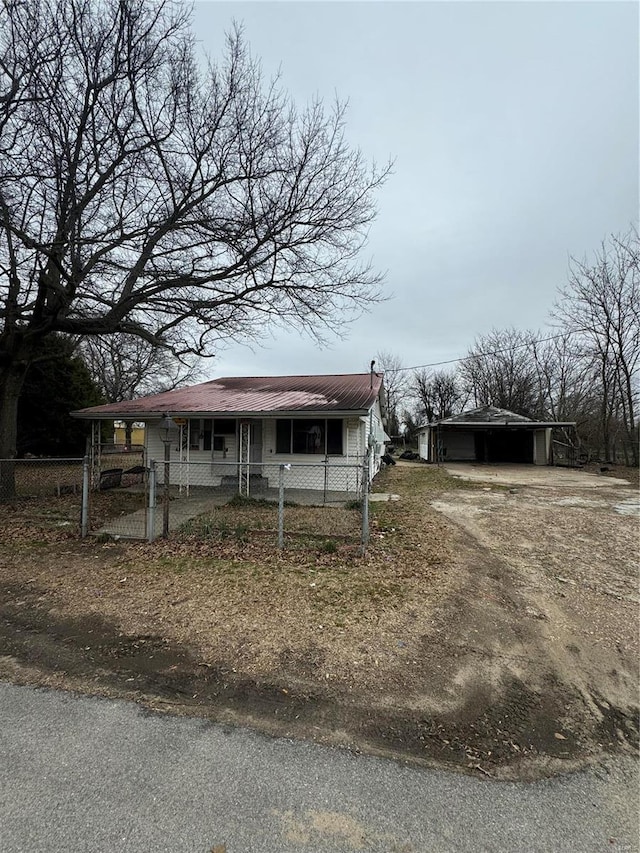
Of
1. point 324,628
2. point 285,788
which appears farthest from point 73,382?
point 285,788

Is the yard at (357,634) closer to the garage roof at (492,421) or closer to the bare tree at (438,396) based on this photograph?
the garage roof at (492,421)

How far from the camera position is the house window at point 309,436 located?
12016 millimetres

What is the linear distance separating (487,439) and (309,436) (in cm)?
1907

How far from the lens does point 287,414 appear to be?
1091 cm

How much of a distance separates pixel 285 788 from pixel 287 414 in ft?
30.1

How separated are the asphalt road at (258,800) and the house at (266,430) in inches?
341

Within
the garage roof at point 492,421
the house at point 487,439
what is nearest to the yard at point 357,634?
the garage roof at point 492,421

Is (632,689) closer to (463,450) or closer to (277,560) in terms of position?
(277,560)

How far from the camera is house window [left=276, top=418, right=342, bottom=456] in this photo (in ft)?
39.4

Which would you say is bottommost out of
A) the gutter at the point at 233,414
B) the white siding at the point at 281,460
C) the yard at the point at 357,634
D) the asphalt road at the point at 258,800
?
the yard at the point at 357,634

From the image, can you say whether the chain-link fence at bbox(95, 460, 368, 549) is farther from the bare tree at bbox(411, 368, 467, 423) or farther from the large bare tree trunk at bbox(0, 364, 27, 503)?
the bare tree at bbox(411, 368, 467, 423)

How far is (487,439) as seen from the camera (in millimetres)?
27312

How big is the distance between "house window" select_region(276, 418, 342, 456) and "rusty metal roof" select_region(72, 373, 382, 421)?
27.8 inches

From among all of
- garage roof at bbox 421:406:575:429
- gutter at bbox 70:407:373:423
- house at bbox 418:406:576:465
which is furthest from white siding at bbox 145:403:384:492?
house at bbox 418:406:576:465
